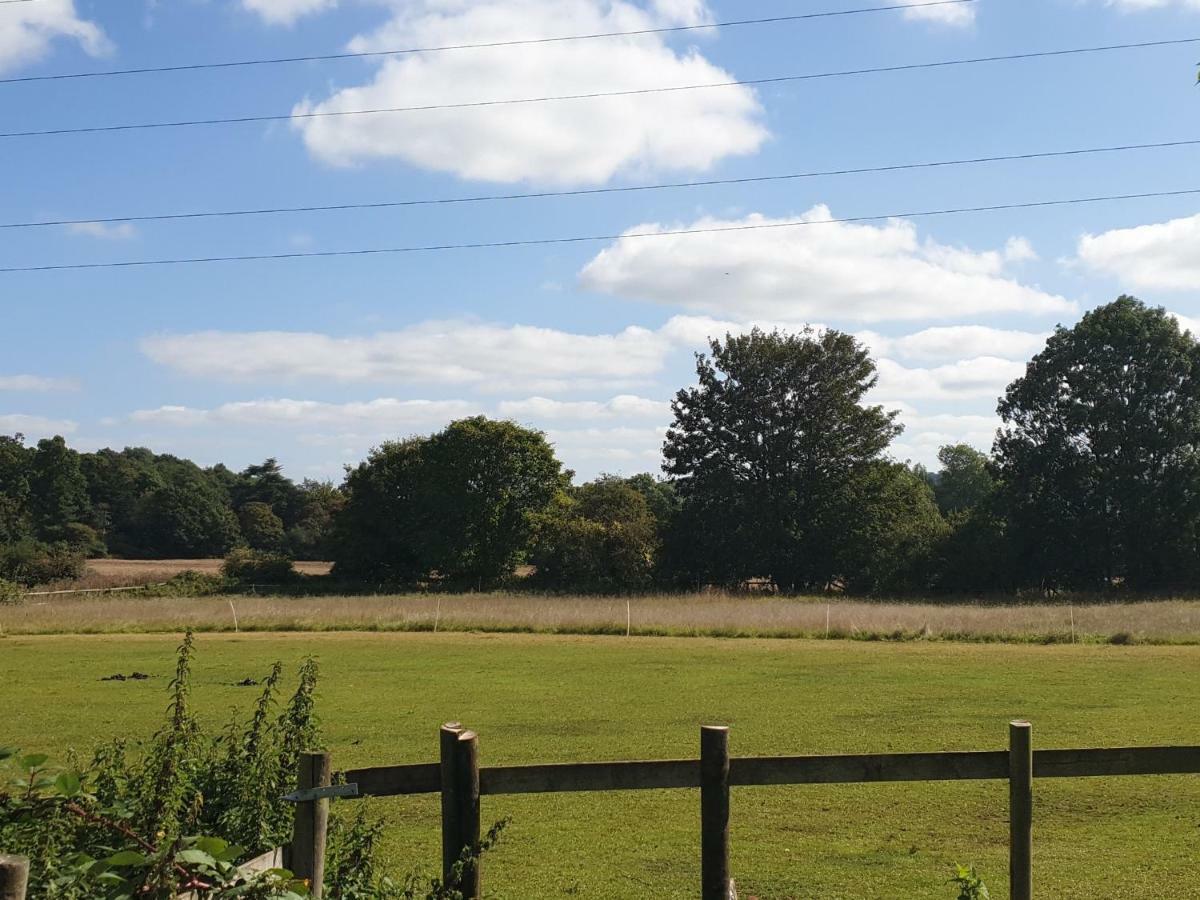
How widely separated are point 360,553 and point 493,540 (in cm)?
980

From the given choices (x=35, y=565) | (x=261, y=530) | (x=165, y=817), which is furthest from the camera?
(x=261, y=530)

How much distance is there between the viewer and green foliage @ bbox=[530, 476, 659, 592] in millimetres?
65875

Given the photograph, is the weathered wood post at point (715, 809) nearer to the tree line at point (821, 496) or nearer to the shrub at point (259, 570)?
the tree line at point (821, 496)

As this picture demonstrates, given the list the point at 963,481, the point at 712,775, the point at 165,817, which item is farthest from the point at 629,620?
the point at 963,481

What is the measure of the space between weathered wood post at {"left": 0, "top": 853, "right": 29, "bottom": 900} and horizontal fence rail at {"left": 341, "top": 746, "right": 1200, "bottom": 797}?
2.60 meters

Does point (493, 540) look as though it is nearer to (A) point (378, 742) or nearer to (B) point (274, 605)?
(B) point (274, 605)

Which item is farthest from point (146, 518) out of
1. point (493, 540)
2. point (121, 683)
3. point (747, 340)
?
point (121, 683)

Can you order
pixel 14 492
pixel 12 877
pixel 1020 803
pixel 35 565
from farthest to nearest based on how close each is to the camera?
pixel 14 492, pixel 35 565, pixel 1020 803, pixel 12 877

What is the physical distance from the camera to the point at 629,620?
36594 mm

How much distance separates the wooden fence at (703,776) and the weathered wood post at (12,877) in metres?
2.28

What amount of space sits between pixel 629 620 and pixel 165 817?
3228 cm

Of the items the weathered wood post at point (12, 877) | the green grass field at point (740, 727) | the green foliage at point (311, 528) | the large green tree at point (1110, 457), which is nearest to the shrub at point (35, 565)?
the green foliage at point (311, 528)

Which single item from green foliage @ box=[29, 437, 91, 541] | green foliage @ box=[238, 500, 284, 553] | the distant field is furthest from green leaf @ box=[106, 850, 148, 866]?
green foliage @ box=[238, 500, 284, 553]

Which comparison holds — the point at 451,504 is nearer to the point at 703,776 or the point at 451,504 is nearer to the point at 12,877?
the point at 703,776
